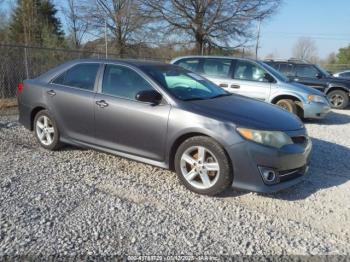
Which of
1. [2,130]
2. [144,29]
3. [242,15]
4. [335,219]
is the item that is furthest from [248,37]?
[335,219]

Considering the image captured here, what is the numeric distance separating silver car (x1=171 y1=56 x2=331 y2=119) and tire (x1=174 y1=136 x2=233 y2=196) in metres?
5.43

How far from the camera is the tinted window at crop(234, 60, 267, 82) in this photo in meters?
9.22

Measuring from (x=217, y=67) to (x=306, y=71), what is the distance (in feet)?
16.0

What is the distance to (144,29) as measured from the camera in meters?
31.6

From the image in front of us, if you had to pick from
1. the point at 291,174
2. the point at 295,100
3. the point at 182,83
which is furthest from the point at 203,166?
the point at 295,100

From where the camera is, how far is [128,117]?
461 cm

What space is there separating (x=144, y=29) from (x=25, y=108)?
27.1m

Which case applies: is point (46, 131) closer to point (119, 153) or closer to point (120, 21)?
point (119, 153)

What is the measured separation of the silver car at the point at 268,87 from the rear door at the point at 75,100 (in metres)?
4.90

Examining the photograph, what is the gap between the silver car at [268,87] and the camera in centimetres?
905

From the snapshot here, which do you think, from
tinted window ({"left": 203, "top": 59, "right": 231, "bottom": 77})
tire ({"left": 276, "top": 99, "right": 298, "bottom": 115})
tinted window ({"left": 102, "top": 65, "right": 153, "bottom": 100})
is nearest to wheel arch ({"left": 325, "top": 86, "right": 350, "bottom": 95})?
tire ({"left": 276, "top": 99, "right": 298, "bottom": 115})

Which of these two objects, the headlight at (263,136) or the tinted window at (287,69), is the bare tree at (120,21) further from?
the headlight at (263,136)

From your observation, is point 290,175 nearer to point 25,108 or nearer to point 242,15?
point 25,108

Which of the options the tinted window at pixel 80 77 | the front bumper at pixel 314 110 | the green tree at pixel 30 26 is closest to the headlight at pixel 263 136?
the tinted window at pixel 80 77
